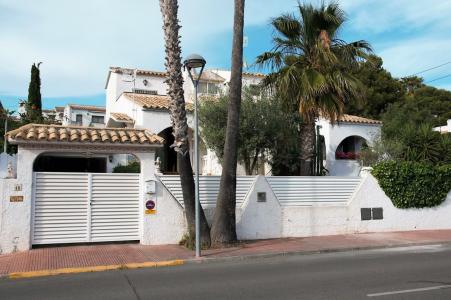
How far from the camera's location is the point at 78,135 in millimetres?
12438

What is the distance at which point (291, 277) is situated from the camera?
29.0 ft

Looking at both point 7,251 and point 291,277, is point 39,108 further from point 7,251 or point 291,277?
point 291,277

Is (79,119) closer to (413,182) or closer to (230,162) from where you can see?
(413,182)

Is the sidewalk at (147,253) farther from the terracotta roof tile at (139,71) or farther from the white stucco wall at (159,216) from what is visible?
the terracotta roof tile at (139,71)

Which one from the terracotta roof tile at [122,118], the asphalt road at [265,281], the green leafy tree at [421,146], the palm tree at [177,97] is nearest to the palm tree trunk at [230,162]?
the palm tree at [177,97]

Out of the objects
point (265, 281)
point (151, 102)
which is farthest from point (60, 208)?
point (151, 102)

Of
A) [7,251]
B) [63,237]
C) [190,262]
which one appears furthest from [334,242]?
[7,251]

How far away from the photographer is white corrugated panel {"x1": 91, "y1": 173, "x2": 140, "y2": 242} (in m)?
12.7

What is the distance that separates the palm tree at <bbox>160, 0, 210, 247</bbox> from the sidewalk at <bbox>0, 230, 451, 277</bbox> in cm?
116

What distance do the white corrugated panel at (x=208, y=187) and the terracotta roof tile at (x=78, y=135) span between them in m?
1.30

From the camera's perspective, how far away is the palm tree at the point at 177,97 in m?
12.3

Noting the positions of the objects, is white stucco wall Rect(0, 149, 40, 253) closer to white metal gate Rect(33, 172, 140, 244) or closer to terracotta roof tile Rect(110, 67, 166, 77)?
white metal gate Rect(33, 172, 140, 244)

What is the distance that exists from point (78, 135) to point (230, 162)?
429 centimetres

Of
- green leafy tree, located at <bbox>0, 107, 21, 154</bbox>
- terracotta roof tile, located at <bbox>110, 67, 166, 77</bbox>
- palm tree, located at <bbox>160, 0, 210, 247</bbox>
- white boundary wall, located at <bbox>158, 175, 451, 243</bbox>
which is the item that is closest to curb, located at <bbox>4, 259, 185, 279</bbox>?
palm tree, located at <bbox>160, 0, 210, 247</bbox>
